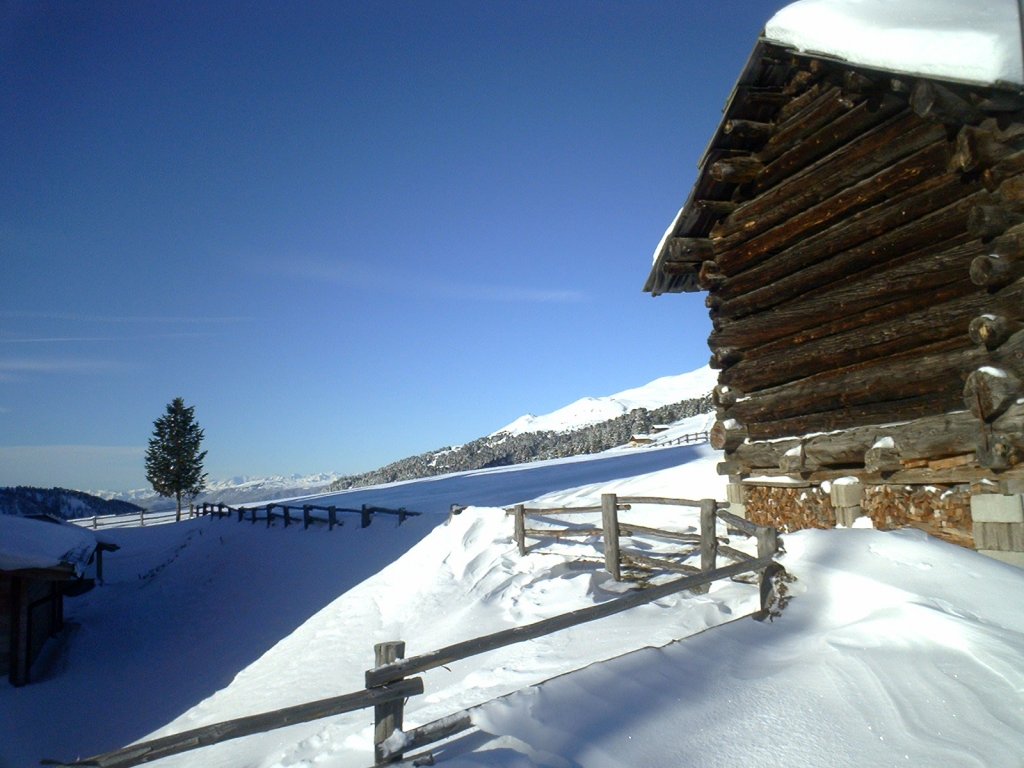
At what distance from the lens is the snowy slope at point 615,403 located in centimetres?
14000

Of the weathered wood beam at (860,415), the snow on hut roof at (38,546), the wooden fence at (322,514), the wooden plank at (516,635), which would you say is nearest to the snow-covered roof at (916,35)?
the weathered wood beam at (860,415)

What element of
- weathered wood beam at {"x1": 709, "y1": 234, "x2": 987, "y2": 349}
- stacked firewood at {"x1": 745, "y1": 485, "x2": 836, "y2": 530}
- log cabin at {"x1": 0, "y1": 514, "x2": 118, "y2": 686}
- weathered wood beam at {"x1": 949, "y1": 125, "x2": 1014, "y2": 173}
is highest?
weathered wood beam at {"x1": 949, "y1": 125, "x2": 1014, "y2": 173}

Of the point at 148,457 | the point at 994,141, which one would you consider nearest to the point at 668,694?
the point at 994,141

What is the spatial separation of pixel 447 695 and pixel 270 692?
17.3 feet

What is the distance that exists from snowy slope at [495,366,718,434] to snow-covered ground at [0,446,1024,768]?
12017 centimetres

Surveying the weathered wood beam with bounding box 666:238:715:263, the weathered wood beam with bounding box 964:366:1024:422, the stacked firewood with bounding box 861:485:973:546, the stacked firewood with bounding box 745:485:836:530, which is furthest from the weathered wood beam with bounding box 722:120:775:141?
the stacked firewood with bounding box 861:485:973:546

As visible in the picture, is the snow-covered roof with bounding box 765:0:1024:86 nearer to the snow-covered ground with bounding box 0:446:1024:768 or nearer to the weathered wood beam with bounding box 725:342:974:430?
the weathered wood beam with bounding box 725:342:974:430

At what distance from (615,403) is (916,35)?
534 feet

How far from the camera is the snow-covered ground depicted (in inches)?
148

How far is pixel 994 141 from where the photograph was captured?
21.2 ft

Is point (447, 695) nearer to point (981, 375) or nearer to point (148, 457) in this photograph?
point (981, 375)

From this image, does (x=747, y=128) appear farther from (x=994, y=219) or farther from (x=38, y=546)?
(x=38, y=546)

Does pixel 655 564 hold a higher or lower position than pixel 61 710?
higher

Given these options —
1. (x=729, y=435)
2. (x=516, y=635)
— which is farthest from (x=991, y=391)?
(x=516, y=635)
